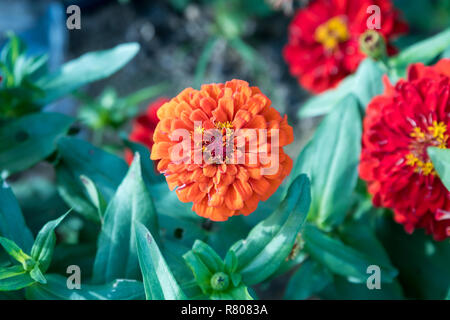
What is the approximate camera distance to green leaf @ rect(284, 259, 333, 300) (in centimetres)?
60

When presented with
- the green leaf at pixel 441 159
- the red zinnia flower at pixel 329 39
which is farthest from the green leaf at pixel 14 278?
the red zinnia flower at pixel 329 39

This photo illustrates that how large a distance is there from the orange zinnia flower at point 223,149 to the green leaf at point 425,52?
34cm

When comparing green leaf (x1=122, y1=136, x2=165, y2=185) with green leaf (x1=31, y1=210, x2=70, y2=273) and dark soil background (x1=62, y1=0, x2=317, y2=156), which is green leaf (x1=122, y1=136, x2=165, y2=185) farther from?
dark soil background (x1=62, y1=0, x2=317, y2=156)

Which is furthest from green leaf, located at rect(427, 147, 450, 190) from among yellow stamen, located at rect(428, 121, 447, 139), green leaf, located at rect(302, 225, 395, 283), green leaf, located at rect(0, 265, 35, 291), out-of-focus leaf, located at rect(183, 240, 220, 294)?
green leaf, located at rect(0, 265, 35, 291)

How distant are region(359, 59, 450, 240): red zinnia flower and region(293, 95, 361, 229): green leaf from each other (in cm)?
4

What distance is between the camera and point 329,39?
0.84 metres

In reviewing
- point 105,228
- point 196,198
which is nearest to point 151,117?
point 105,228

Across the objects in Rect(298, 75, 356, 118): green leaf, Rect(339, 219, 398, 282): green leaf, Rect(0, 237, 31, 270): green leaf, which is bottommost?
Rect(339, 219, 398, 282): green leaf

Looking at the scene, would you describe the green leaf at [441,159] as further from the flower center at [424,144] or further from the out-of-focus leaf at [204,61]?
the out-of-focus leaf at [204,61]

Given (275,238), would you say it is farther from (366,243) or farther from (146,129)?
(146,129)

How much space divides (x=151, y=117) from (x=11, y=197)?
354 millimetres

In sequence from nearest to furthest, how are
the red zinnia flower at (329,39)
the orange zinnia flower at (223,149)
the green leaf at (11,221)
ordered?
the orange zinnia flower at (223,149) < the green leaf at (11,221) < the red zinnia flower at (329,39)

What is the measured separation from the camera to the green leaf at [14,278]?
1.68 feet

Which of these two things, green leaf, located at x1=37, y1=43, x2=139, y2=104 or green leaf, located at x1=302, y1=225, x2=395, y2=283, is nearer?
green leaf, located at x1=302, y1=225, x2=395, y2=283
